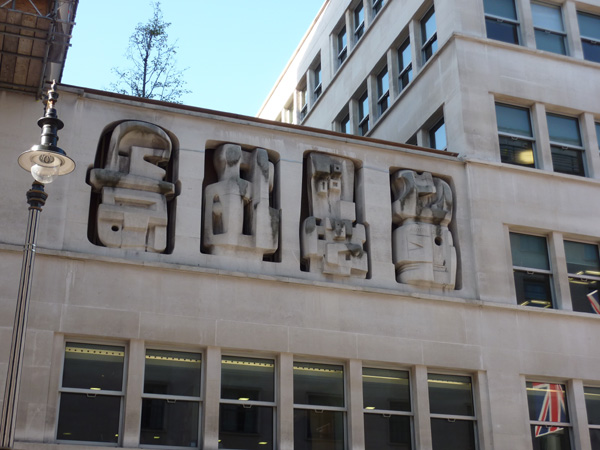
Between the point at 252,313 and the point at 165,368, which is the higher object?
the point at 252,313

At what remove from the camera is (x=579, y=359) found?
80.0 feet

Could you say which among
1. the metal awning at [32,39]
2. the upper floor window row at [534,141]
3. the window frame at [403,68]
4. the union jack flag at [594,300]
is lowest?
the union jack flag at [594,300]

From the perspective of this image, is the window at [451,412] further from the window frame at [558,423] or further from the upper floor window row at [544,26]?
the upper floor window row at [544,26]

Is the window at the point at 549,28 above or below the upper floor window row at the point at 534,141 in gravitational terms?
above

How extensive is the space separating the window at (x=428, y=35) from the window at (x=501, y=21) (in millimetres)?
1712

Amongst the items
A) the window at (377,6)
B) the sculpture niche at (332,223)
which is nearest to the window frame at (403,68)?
the window at (377,6)

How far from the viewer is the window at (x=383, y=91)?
107 ft

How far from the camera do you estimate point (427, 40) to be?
98.8 feet

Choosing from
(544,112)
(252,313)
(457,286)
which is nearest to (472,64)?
(544,112)

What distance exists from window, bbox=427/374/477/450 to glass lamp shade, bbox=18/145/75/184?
11668 millimetres

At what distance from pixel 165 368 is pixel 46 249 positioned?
3.72 m

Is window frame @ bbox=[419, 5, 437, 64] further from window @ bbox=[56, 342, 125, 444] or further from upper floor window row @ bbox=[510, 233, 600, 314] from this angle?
window @ bbox=[56, 342, 125, 444]

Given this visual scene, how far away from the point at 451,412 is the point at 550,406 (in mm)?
2804

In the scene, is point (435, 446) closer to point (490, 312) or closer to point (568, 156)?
point (490, 312)
